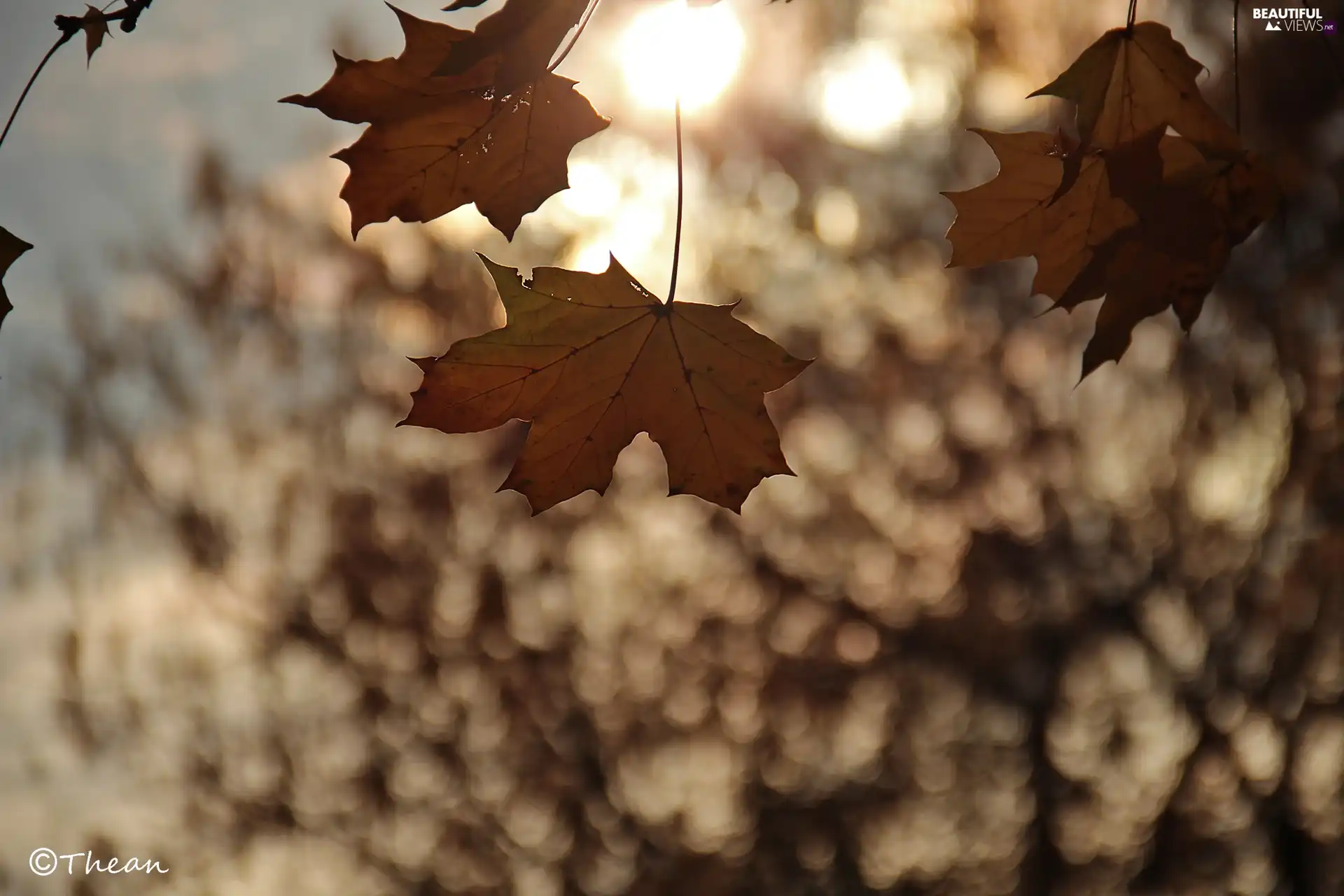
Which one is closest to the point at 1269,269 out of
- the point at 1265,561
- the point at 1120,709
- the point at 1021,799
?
the point at 1265,561

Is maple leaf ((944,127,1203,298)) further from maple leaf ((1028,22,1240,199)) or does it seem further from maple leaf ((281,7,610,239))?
maple leaf ((281,7,610,239))

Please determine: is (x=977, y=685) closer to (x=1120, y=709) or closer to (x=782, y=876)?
(x=1120, y=709)

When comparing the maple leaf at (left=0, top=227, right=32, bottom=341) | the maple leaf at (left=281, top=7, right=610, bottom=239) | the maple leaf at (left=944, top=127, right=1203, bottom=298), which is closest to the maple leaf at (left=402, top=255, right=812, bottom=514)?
the maple leaf at (left=281, top=7, right=610, bottom=239)

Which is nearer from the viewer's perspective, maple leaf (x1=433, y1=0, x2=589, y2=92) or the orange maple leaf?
maple leaf (x1=433, y1=0, x2=589, y2=92)

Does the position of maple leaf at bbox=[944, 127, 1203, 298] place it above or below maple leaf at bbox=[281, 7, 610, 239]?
below

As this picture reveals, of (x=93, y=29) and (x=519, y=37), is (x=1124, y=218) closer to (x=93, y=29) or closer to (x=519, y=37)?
(x=519, y=37)

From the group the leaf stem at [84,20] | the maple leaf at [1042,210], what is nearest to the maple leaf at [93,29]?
the leaf stem at [84,20]

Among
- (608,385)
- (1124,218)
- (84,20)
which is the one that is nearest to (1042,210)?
(1124,218)
